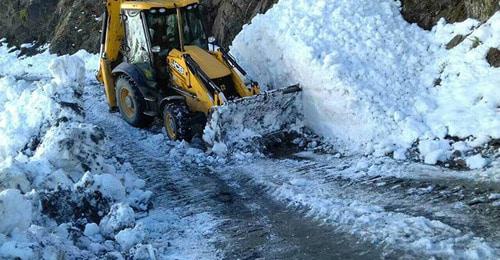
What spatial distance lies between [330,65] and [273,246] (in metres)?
4.28

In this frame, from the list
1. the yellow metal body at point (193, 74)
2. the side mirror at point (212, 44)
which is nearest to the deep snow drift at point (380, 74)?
the side mirror at point (212, 44)

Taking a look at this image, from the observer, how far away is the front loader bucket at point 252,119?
8625 millimetres

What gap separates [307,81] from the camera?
930 centimetres

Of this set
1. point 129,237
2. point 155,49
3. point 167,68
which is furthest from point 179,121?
point 129,237

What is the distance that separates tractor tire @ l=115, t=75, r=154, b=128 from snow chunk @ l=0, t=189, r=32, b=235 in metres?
5.44

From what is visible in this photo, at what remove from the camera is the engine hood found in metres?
9.43

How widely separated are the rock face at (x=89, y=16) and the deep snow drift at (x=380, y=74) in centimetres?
32

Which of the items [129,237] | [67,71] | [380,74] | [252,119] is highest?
[67,71]

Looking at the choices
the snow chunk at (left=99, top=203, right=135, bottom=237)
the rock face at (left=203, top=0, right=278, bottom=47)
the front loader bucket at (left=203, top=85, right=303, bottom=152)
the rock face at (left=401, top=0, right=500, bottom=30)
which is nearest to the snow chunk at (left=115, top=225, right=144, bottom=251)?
the snow chunk at (left=99, top=203, right=135, bottom=237)

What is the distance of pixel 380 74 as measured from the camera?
8992 mm

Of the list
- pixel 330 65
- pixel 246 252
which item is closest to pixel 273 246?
pixel 246 252

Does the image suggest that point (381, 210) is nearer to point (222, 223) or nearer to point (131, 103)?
point (222, 223)

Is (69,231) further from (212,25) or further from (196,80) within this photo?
(212,25)

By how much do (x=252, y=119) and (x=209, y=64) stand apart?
55.3 inches
